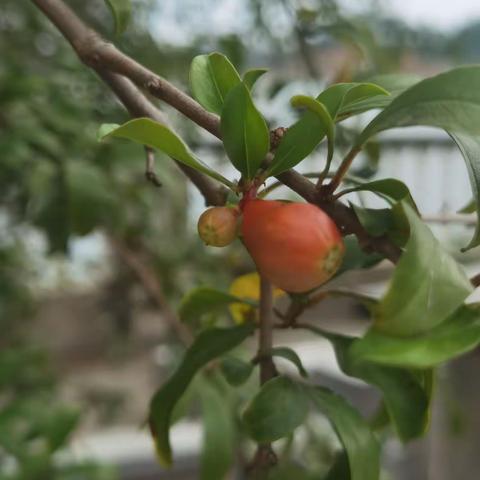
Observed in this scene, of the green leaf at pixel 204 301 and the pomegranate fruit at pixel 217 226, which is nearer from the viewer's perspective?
the pomegranate fruit at pixel 217 226

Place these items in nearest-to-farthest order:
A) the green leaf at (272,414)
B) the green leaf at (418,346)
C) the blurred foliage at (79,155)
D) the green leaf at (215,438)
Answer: the green leaf at (418,346)
the green leaf at (272,414)
the green leaf at (215,438)
the blurred foliage at (79,155)

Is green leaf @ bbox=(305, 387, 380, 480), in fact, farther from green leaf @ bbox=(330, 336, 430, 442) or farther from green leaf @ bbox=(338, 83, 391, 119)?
green leaf @ bbox=(338, 83, 391, 119)

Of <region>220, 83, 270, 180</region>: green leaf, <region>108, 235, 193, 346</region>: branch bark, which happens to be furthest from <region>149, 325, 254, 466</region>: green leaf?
<region>108, 235, 193, 346</region>: branch bark

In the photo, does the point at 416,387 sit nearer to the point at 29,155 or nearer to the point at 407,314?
the point at 407,314

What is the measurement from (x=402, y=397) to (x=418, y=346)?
9 cm

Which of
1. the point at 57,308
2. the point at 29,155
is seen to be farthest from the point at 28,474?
the point at 57,308

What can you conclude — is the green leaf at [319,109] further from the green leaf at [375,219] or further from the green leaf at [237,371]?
the green leaf at [237,371]

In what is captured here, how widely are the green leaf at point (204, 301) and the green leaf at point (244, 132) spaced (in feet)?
0.40

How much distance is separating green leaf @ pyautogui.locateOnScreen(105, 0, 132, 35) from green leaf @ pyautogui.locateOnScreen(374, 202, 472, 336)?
216 mm

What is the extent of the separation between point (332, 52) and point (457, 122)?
46.2 inches

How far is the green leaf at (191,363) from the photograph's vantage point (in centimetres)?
36

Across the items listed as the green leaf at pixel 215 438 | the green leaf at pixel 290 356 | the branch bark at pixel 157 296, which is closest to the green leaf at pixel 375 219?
the green leaf at pixel 290 356

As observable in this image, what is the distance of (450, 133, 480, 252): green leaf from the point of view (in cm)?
26

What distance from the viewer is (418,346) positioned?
204 millimetres
